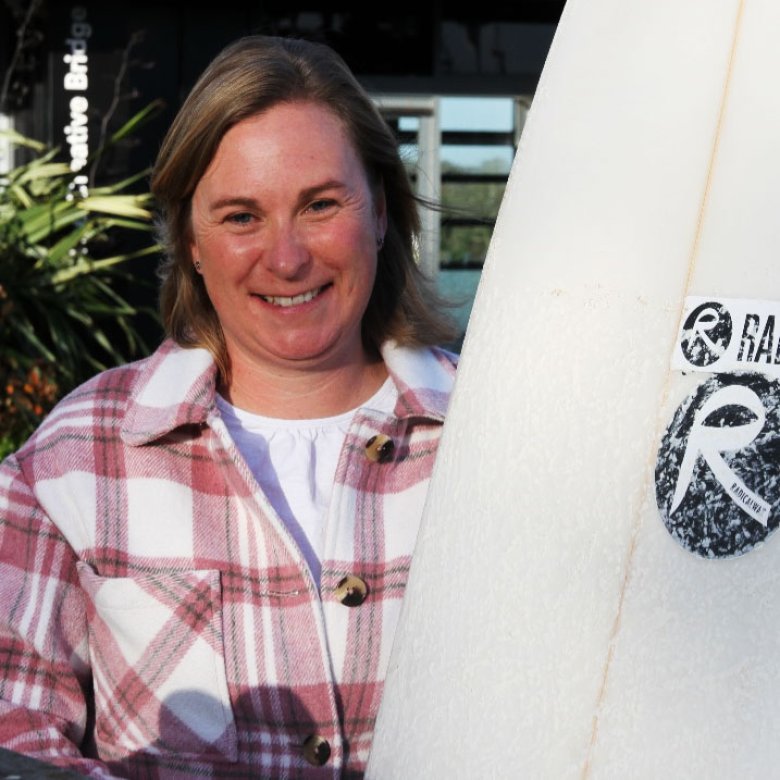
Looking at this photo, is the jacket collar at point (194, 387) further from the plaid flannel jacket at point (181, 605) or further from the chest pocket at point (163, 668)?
the chest pocket at point (163, 668)

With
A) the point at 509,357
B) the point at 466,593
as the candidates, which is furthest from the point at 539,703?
the point at 509,357

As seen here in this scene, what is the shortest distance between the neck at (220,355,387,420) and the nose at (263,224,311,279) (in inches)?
7.4

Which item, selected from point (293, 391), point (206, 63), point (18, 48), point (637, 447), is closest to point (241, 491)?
point (293, 391)

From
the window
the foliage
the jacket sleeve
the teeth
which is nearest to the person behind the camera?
the jacket sleeve

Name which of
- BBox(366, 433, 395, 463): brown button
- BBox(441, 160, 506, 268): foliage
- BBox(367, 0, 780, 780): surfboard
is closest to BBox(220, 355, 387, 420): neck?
BBox(366, 433, 395, 463): brown button

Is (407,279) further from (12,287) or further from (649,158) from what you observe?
(12,287)

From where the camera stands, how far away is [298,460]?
2355mm

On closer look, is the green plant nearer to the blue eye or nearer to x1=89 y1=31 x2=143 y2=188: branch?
x1=89 y1=31 x2=143 y2=188: branch

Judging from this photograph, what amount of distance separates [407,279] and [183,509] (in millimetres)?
622

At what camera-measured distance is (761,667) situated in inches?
61.9

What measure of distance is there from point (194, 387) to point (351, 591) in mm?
384

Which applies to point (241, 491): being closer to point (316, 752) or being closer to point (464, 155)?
point (316, 752)

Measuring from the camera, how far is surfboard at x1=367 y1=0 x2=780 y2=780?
1.57 metres

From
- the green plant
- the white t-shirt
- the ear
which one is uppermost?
the ear
